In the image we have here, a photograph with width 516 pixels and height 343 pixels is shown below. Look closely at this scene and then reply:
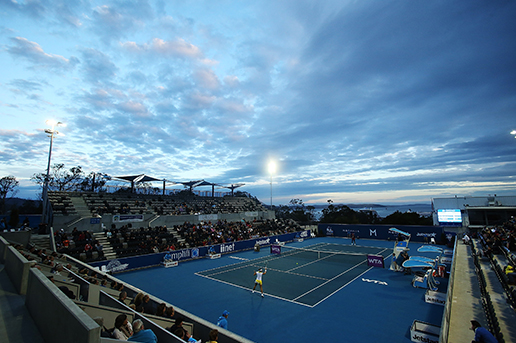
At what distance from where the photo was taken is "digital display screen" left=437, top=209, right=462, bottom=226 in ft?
133

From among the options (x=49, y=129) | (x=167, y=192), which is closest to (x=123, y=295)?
(x=49, y=129)

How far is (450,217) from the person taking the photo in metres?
41.0

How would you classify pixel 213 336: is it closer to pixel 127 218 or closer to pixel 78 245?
pixel 78 245

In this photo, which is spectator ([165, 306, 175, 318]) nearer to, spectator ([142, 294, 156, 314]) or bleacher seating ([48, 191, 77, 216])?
spectator ([142, 294, 156, 314])

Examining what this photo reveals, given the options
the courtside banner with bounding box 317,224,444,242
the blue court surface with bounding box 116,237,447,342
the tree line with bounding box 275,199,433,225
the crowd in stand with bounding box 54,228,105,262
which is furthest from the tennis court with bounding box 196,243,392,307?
the tree line with bounding box 275,199,433,225

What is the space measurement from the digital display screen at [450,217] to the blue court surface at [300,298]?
79.7 feet

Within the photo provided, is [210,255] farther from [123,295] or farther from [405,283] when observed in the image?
[123,295]

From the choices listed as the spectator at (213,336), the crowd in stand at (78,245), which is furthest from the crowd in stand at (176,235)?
the spectator at (213,336)

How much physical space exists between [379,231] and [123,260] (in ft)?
118

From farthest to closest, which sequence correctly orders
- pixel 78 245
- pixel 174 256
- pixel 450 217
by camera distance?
pixel 450 217 → pixel 174 256 → pixel 78 245

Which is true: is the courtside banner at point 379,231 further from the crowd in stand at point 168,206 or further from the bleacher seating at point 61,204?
the bleacher seating at point 61,204

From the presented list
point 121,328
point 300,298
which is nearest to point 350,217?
point 300,298

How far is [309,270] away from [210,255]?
10855 mm

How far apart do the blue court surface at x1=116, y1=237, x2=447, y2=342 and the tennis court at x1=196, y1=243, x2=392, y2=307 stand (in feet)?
0.18
